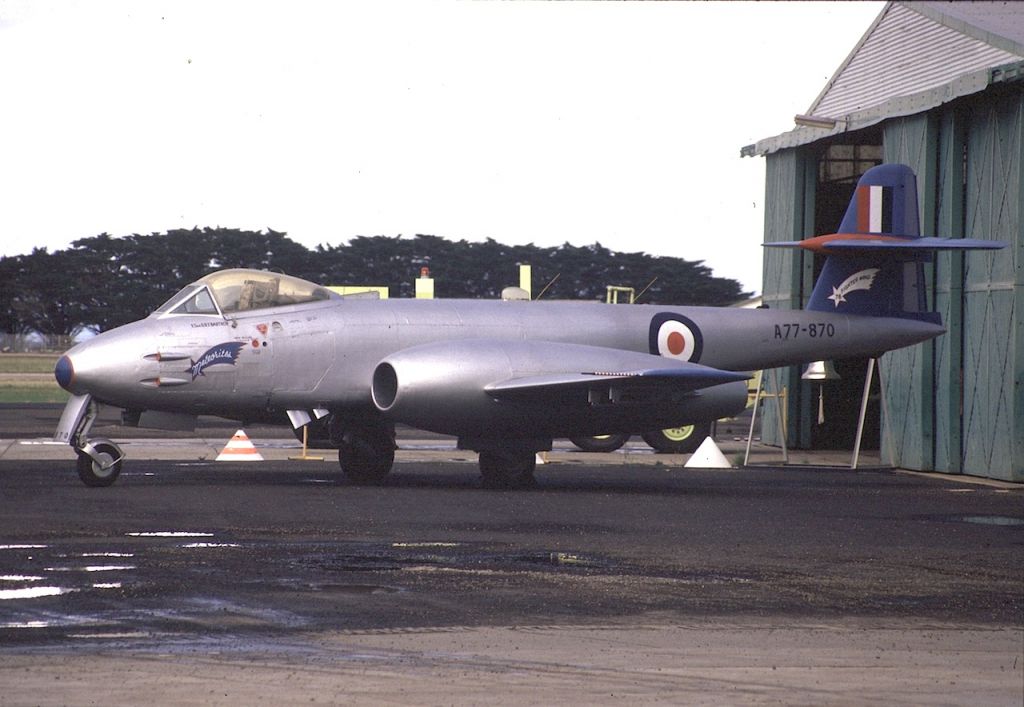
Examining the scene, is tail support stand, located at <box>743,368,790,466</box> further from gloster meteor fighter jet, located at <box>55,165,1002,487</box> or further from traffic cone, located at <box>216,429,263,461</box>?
traffic cone, located at <box>216,429,263,461</box>

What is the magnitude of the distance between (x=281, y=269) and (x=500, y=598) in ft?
265

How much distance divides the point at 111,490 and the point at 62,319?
266 ft

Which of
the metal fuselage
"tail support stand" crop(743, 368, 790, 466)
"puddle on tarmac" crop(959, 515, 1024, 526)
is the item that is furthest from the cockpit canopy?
"puddle on tarmac" crop(959, 515, 1024, 526)

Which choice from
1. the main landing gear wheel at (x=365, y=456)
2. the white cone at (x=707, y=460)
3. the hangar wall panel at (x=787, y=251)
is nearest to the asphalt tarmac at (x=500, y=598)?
the main landing gear wheel at (x=365, y=456)

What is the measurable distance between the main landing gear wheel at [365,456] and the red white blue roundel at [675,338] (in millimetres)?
4177

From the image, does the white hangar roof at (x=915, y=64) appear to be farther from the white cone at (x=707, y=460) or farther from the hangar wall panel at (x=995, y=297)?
the white cone at (x=707, y=460)

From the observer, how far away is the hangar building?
22.8 m

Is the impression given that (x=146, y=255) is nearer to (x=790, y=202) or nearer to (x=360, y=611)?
(x=790, y=202)

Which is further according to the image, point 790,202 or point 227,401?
point 790,202

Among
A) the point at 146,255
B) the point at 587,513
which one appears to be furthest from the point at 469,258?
the point at 587,513

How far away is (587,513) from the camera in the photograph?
16.2 meters

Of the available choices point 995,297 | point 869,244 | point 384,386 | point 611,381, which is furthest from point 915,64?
point 384,386

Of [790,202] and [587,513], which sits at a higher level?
[790,202]

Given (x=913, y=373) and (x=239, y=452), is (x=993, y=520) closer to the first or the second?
(x=913, y=373)
